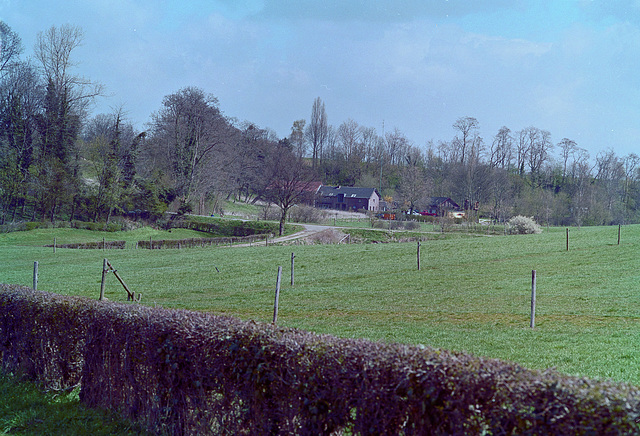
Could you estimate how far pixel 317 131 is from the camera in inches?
4614

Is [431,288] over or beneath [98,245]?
over

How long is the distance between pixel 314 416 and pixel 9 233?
47.7 metres

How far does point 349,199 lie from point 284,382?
303 ft

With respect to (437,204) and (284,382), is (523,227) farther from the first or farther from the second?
(284,382)

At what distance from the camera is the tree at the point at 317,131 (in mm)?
115188

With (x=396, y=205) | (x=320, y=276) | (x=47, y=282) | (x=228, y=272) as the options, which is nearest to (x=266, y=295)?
(x=320, y=276)

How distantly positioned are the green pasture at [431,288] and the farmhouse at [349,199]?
58.0 metres

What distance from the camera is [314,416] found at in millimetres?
4281

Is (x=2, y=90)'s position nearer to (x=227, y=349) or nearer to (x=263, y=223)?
(x=263, y=223)

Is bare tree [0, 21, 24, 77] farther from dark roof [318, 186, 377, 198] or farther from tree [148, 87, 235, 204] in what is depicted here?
dark roof [318, 186, 377, 198]

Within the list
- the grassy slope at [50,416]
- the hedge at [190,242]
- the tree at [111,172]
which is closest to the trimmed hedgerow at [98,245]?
the hedge at [190,242]

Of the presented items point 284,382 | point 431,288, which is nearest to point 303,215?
point 431,288

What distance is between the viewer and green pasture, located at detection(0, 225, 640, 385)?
35.6 feet

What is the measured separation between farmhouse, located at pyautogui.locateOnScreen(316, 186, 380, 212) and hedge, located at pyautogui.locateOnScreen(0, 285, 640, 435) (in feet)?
284
